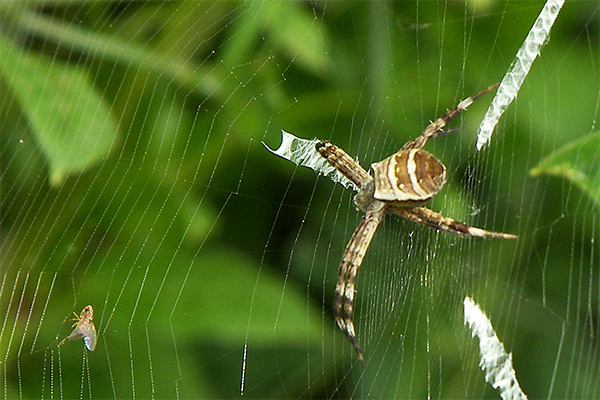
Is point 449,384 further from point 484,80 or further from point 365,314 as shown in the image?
point 484,80

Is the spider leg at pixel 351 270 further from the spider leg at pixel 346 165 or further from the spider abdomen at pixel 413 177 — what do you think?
the spider abdomen at pixel 413 177

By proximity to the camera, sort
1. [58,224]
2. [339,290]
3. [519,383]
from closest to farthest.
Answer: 1. [58,224]
2. [339,290]
3. [519,383]

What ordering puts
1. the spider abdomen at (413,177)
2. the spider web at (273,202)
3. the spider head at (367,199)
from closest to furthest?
1. the spider abdomen at (413,177)
2. the spider web at (273,202)
3. the spider head at (367,199)

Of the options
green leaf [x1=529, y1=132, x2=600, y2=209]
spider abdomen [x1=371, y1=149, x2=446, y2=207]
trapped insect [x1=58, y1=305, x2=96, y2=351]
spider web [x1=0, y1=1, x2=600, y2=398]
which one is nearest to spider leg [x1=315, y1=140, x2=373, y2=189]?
spider web [x1=0, y1=1, x2=600, y2=398]

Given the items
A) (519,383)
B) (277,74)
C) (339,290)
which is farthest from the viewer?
(519,383)

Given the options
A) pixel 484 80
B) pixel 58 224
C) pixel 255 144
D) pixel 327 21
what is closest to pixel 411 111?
pixel 484 80

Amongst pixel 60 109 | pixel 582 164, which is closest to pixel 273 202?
pixel 60 109

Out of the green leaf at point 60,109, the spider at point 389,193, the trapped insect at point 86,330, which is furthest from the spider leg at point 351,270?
the green leaf at point 60,109
